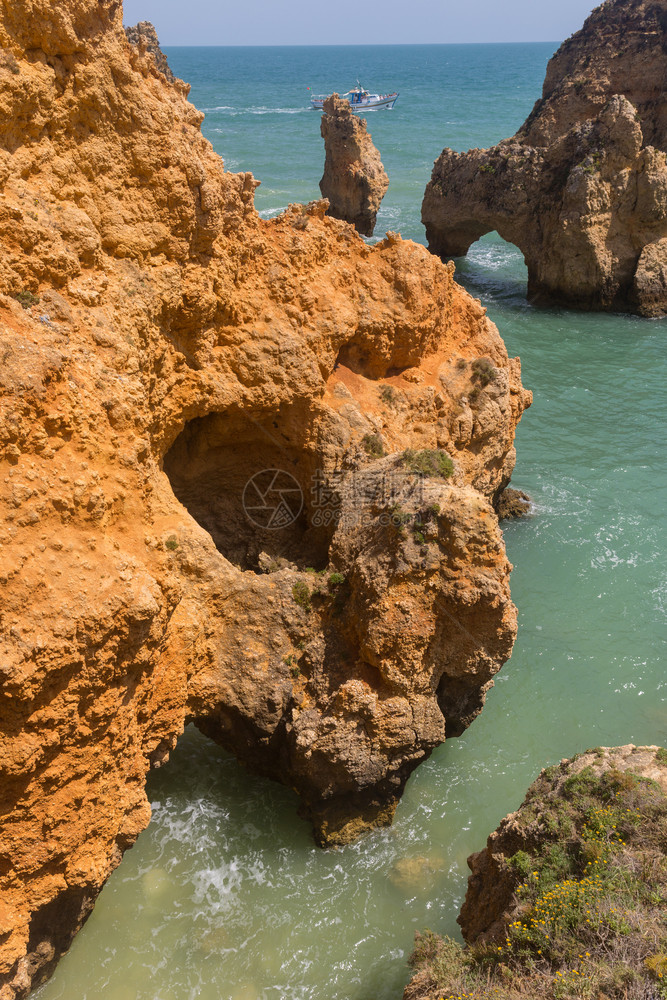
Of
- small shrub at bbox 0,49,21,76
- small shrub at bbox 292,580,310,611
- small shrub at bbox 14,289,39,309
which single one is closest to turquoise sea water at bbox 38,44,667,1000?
small shrub at bbox 292,580,310,611

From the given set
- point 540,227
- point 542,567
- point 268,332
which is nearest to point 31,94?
point 268,332

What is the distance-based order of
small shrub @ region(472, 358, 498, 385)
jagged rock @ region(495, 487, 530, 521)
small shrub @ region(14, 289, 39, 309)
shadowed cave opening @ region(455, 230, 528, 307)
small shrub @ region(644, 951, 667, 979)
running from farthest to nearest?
shadowed cave opening @ region(455, 230, 528, 307) → jagged rock @ region(495, 487, 530, 521) → small shrub @ region(472, 358, 498, 385) → small shrub @ region(14, 289, 39, 309) → small shrub @ region(644, 951, 667, 979)

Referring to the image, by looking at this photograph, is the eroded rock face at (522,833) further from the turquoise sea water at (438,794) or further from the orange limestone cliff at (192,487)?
the orange limestone cliff at (192,487)

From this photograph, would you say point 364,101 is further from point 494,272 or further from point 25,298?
point 25,298

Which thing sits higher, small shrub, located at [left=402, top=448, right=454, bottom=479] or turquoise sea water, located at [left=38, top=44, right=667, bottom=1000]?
small shrub, located at [left=402, top=448, right=454, bottom=479]

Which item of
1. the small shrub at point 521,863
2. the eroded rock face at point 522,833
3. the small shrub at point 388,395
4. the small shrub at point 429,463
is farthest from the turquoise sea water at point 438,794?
the small shrub at point 388,395

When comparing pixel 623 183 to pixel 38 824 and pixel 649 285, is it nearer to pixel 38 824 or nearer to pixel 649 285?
pixel 649 285

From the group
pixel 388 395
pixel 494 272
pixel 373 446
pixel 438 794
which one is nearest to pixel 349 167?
pixel 494 272

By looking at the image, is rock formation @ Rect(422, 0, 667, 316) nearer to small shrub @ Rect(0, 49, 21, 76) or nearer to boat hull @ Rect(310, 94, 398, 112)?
small shrub @ Rect(0, 49, 21, 76)
